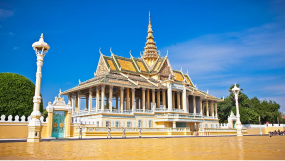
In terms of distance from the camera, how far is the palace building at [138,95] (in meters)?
35.7

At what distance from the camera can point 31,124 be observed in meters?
17.9

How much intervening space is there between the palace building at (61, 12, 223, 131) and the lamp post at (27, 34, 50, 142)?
9.56 m

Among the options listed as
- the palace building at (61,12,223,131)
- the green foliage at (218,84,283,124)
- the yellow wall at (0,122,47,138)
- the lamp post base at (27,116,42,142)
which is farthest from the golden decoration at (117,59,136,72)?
the green foliage at (218,84,283,124)

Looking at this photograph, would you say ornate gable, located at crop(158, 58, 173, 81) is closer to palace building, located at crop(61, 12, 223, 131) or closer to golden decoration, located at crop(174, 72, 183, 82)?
palace building, located at crop(61, 12, 223, 131)

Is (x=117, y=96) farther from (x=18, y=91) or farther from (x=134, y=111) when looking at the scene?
(x=18, y=91)

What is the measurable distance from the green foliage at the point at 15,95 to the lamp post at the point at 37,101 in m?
15.5

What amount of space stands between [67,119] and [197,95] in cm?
2966

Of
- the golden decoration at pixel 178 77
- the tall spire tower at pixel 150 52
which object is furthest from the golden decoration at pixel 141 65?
the golden decoration at pixel 178 77

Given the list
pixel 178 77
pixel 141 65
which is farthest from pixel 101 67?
pixel 178 77

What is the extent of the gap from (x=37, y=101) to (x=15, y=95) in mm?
16398

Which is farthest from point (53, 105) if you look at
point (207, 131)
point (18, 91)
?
point (207, 131)

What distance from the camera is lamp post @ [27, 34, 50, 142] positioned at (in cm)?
1767

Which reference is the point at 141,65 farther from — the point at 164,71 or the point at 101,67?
the point at 101,67

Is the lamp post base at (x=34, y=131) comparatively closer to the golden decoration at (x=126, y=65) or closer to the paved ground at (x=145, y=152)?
the paved ground at (x=145, y=152)
